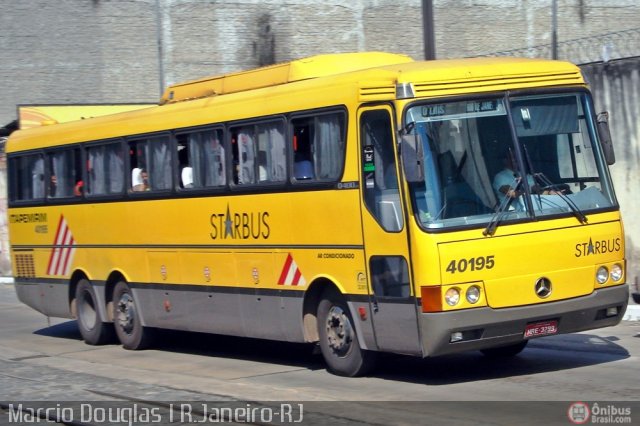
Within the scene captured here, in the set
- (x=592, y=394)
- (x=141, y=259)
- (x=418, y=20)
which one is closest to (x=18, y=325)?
(x=141, y=259)

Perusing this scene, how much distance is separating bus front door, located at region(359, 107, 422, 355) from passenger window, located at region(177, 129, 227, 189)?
2.75 meters

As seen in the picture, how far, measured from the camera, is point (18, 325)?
1997cm

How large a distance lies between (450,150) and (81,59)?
28137mm

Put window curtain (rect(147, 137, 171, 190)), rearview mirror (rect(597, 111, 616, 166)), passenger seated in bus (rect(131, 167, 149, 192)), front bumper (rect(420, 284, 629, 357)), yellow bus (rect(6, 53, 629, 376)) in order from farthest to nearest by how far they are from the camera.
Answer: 1. passenger seated in bus (rect(131, 167, 149, 192))
2. window curtain (rect(147, 137, 171, 190))
3. rearview mirror (rect(597, 111, 616, 166))
4. yellow bus (rect(6, 53, 629, 376))
5. front bumper (rect(420, 284, 629, 357))

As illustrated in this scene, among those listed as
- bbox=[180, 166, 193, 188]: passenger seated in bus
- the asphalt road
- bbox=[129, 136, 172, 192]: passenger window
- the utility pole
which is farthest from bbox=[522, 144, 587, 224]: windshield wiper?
the utility pole

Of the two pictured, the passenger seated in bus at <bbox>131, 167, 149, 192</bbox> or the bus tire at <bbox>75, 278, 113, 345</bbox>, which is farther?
the bus tire at <bbox>75, 278, 113, 345</bbox>

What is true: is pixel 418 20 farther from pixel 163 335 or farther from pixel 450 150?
pixel 450 150

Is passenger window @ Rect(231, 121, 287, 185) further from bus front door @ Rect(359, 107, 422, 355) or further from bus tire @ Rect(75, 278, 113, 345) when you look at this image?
bus tire @ Rect(75, 278, 113, 345)

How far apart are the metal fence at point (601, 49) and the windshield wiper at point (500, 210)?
6.54m

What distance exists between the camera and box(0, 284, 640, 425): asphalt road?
9328 millimetres

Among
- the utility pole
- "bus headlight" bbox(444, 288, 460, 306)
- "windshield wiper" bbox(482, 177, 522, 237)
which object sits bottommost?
"bus headlight" bbox(444, 288, 460, 306)

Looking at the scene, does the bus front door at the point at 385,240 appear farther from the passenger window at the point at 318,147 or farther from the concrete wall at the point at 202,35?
the concrete wall at the point at 202,35

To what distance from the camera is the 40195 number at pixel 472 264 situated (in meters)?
10.1

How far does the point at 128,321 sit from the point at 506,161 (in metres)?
7.02
